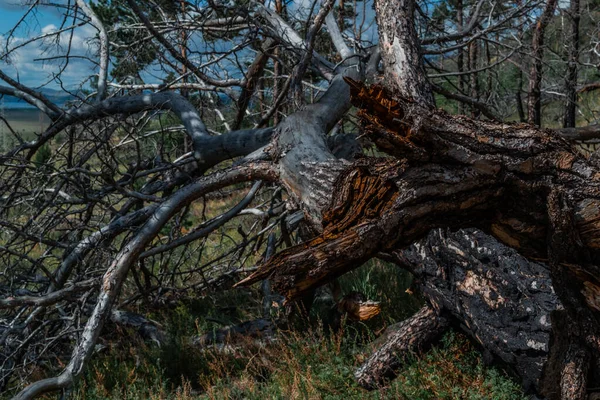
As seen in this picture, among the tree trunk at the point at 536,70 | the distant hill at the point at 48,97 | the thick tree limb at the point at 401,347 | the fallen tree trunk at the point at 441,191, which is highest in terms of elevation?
the distant hill at the point at 48,97

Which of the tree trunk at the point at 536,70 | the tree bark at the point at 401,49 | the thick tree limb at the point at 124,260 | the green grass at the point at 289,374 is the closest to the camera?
the thick tree limb at the point at 124,260

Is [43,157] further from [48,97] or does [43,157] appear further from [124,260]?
[124,260]

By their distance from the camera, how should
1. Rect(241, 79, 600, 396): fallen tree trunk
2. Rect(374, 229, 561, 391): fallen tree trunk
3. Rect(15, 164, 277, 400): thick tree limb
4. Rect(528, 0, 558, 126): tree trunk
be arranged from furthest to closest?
Rect(528, 0, 558, 126): tree trunk
Rect(15, 164, 277, 400): thick tree limb
Rect(374, 229, 561, 391): fallen tree trunk
Rect(241, 79, 600, 396): fallen tree trunk

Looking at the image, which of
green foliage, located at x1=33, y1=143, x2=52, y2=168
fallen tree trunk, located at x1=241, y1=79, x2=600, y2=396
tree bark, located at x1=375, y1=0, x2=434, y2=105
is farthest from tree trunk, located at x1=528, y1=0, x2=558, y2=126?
green foliage, located at x1=33, y1=143, x2=52, y2=168

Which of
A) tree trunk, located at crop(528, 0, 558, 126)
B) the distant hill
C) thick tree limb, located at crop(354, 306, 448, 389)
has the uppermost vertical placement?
the distant hill

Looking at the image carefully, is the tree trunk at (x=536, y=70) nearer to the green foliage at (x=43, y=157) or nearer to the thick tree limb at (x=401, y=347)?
the thick tree limb at (x=401, y=347)

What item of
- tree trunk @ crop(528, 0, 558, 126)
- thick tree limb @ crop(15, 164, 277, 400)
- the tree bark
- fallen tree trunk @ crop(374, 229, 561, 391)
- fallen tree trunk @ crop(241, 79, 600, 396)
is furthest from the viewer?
tree trunk @ crop(528, 0, 558, 126)

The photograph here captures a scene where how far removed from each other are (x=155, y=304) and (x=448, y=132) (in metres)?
4.73

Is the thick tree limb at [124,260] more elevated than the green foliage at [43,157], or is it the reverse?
the green foliage at [43,157]

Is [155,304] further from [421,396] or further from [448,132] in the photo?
[448,132]

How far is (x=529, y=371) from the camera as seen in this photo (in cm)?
349

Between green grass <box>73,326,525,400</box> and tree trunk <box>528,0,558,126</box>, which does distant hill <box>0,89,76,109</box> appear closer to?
green grass <box>73,326,525,400</box>

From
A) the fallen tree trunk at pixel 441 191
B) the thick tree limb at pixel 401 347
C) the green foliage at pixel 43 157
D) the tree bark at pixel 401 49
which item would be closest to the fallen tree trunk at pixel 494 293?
the thick tree limb at pixel 401 347

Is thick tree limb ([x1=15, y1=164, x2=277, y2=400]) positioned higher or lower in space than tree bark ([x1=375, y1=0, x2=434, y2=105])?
lower
